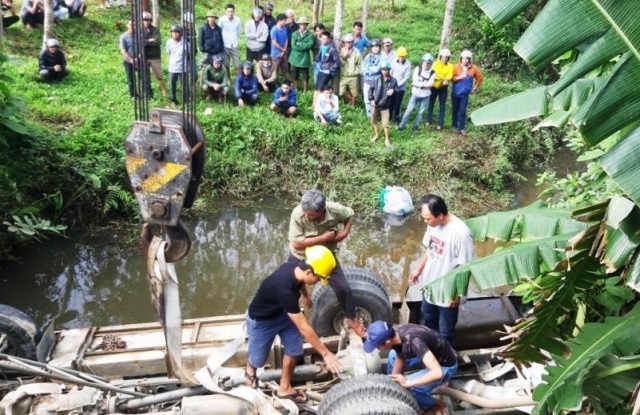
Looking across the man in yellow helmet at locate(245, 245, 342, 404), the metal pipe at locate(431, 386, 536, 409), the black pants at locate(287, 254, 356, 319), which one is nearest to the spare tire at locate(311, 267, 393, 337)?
the black pants at locate(287, 254, 356, 319)

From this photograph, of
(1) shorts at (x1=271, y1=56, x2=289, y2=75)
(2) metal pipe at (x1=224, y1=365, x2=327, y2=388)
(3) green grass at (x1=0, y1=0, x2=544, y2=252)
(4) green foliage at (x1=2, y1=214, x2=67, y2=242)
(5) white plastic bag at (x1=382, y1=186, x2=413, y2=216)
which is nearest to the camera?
(2) metal pipe at (x1=224, y1=365, x2=327, y2=388)

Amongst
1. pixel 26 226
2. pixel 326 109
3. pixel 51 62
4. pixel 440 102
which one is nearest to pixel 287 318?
pixel 26 226

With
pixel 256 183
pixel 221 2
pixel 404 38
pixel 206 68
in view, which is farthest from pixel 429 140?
pixel 221 2

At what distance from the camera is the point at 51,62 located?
11.5m

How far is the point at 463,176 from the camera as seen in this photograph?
11.1 m

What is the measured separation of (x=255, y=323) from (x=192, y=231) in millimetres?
5297

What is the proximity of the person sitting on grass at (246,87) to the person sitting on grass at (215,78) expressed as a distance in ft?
0.86

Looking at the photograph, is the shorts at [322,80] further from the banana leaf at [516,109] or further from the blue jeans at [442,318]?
the banana leaf at [516,109]

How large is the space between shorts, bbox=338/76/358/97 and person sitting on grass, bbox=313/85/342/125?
0.88m

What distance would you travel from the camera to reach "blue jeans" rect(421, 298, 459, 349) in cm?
503

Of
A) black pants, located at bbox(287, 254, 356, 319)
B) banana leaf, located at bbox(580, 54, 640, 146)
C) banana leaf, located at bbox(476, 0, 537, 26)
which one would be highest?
banana leaf, located at bbox(476, 0, 537, 26)

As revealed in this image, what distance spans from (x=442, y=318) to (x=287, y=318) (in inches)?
52.9

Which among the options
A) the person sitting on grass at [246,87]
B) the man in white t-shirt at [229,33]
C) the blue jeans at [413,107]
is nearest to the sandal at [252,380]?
the person sitting on grass at [246,87]

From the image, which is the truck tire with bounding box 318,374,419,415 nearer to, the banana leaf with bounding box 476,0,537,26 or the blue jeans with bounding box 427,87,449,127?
the banana leaf with bounding box 476,0,537,26
